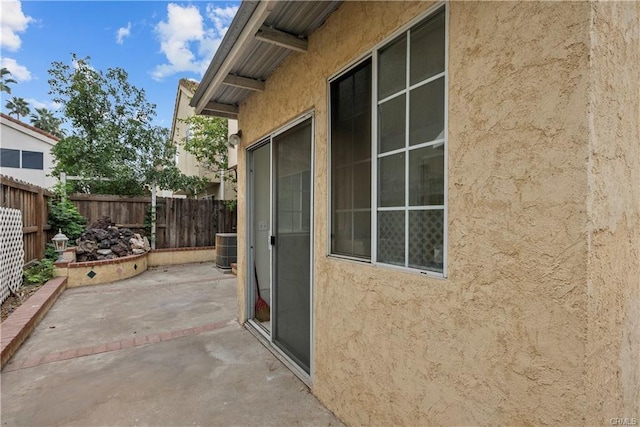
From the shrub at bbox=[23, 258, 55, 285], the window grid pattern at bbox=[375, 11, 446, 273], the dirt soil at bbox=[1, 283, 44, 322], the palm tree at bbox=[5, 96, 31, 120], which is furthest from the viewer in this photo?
the palm tree at bbox=[5, 96, 31, 120]

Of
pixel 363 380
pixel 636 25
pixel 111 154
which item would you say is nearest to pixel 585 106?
pixel 636 25

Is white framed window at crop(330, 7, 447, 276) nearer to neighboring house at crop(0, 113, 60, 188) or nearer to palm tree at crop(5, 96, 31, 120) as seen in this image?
neighboring house at crop(0, 113, 60, 188)

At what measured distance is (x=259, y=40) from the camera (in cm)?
286

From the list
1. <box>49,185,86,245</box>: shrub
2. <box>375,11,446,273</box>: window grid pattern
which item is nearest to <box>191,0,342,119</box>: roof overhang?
<box>375,11,446,273</box>: window grid pattern

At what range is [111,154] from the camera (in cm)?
1140

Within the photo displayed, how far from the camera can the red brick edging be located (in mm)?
3760

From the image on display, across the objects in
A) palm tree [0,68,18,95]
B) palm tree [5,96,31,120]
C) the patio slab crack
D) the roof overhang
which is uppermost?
palm tree [0,68,18,95]

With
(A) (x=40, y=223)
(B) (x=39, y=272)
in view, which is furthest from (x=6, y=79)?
(B) (x=39, y=272)

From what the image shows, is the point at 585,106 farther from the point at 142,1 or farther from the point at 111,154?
the point at 111,154

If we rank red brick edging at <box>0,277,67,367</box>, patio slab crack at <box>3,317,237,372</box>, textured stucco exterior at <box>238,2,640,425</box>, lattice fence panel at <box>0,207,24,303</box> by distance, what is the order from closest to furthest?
textured stucco exterior at <box>238,2,640,425</box>, patio slab crack at <box>3,317,237,372</box>, red brick edging at <box>0,277,67,367</box>, lattice fence panel at <box>0,207,24,303</box>

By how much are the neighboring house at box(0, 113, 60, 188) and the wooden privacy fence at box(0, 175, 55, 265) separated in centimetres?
953

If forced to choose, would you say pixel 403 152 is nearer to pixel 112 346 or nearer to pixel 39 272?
pixel 112 346

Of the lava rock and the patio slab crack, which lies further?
the lava rock

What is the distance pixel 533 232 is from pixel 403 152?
98 cm
